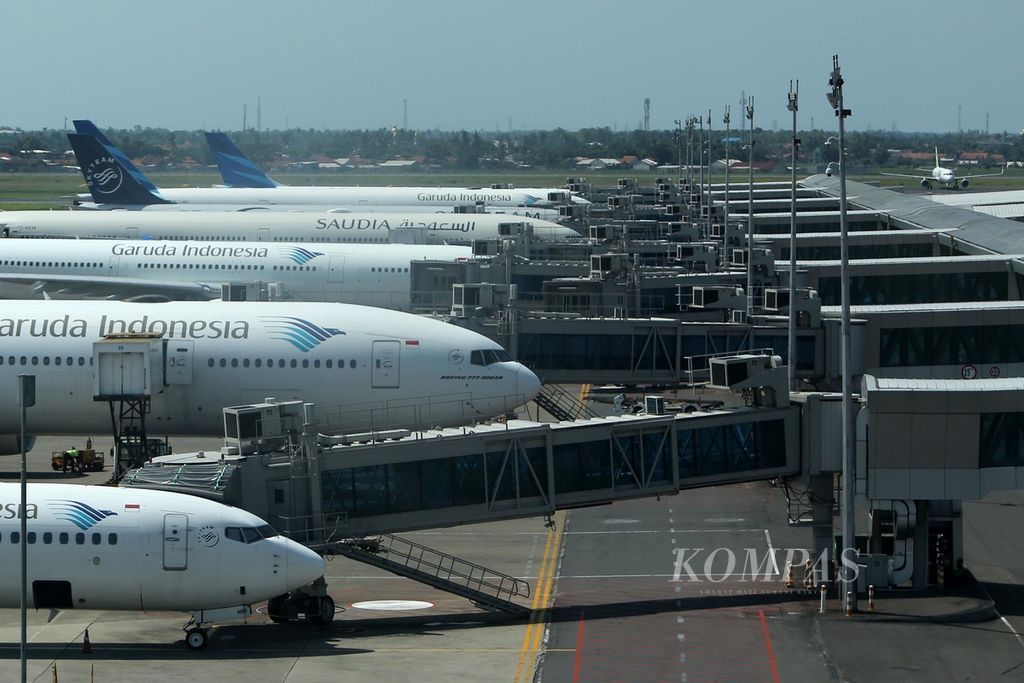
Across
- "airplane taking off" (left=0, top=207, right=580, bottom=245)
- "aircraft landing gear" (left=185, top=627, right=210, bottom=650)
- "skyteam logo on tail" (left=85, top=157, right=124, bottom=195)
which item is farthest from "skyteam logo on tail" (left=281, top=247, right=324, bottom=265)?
"aircraft landing gear" (left=185, top=627, right=210, bottom=650)

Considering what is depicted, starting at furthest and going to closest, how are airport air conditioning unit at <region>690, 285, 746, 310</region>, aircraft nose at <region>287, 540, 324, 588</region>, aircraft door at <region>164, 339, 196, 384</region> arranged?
airport air conditioning unit at <region>690, 285, 746, 310</region> → aircraft door at <region>164, 339, 196, 384</region> → aircraft nose at <region>287, 540, 324, 588</region>

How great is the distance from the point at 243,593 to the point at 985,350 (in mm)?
37848

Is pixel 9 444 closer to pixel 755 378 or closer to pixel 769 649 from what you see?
pixel 755 378

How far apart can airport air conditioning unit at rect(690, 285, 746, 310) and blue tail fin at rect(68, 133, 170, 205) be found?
3067 inches

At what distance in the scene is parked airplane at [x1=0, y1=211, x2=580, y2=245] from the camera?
Answer: 358 feet

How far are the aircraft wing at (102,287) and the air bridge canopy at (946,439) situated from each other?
5164 cm

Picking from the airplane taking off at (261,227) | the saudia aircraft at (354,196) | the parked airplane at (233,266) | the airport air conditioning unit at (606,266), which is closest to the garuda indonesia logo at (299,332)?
the airport air conditioning unit at (606,266)

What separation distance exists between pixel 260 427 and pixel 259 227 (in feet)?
226

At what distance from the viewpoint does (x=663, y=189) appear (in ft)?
637

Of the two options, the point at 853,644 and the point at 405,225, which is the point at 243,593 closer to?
the point at 853,644

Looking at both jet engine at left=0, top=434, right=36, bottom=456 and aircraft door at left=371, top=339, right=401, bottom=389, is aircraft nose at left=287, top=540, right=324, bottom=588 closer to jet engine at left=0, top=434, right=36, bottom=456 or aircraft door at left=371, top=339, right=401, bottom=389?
aircraft door at left=371, top=339, right=401, bottom=389

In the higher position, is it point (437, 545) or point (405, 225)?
point (405, 225)

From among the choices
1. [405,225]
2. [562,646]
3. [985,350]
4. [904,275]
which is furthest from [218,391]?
[405,225]

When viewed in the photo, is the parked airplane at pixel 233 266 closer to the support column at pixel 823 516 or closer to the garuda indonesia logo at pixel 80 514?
the support column at pixel 823 516
